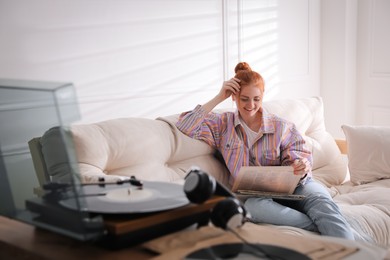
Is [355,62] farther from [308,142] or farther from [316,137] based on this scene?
[308,142]

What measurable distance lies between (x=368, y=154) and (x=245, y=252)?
2.23 meters

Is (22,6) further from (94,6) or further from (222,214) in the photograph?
(222,214)

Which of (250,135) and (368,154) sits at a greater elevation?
(250,135)

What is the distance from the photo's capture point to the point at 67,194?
1.24 meters

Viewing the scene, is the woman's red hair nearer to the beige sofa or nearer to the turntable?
the beige sofa

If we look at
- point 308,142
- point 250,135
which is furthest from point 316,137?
point 250,135

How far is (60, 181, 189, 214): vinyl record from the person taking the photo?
1.24 m

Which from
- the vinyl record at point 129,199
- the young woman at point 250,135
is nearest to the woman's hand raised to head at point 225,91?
the young woman at point 250,135

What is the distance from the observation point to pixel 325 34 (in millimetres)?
5168

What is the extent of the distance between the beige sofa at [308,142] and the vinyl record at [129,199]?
1.92ft

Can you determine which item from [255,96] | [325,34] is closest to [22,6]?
[255,96]

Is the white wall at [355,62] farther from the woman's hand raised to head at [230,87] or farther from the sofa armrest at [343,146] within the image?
the woman's hand raised to head at [230,87]

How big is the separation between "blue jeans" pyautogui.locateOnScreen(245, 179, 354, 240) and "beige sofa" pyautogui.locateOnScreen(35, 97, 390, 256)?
100mm

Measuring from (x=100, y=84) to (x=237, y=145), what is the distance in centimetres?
117
